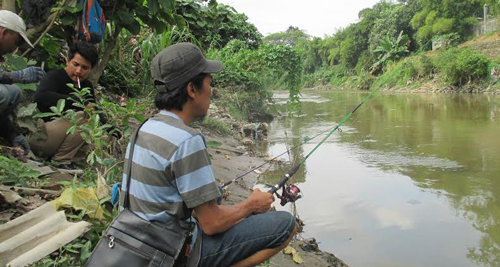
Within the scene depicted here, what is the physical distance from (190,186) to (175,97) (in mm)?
410

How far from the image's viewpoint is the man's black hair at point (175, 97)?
165 centimetres

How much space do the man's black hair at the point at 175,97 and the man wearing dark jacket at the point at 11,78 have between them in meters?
1.53

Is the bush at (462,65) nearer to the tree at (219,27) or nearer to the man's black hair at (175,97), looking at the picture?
the tree at (219,27)

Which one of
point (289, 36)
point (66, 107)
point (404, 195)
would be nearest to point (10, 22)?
point (66, 107)

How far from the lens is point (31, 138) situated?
3.05 metres

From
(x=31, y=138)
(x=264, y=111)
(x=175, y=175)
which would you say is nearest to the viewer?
(x=175, y=175)

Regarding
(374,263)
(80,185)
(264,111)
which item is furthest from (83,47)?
(264,111)

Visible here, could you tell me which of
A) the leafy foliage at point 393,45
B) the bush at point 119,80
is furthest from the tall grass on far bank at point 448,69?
the bush at point 119,80

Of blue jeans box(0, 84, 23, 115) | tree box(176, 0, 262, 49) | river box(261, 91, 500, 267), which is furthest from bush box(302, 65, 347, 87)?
blue jeans box(0, 84, 23, 115)

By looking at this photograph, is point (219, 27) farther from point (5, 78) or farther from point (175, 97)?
point (175, 97)

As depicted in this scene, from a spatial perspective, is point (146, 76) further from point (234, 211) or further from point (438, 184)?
point (234, 211)

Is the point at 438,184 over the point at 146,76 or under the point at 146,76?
under

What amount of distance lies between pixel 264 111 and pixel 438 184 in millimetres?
7671

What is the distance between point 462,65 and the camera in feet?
65.3
